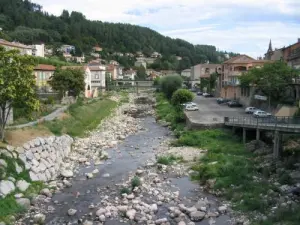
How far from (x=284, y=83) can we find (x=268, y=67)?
456 centimetres

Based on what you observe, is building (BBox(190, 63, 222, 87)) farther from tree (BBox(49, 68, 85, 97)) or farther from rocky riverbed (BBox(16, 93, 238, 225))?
rocky riverbed (BBox(16, 93, 238, 225))

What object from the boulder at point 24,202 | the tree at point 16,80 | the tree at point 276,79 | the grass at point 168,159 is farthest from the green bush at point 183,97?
the boulder at point 24,202

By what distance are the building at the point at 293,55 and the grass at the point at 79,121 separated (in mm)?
32379

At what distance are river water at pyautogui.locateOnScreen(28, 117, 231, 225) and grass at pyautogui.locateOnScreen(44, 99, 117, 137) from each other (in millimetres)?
6425

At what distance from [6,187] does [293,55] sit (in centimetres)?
5579

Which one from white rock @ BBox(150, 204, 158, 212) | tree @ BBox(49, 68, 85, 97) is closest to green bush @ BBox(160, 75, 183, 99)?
tree @ BBox(49, 68, 85, 97)

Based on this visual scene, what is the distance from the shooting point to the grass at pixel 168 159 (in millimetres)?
32469

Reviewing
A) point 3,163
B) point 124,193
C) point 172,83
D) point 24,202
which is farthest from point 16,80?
point 172,83

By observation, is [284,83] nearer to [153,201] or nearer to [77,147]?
[77,147]

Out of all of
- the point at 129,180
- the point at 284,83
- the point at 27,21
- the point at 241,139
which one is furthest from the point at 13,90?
the point at 27,21

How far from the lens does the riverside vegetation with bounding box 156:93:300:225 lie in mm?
20373

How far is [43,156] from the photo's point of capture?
3027 cm

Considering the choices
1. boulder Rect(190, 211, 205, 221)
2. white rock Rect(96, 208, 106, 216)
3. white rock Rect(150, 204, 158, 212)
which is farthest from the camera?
white rock Rect(150, 204, 158, 212)

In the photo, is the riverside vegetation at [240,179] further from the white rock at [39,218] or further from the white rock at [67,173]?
the white rock at [39,218]
